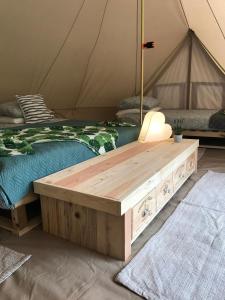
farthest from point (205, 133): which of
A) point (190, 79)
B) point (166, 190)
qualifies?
point (166, 190)

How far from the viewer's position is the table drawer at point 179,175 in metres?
2.02

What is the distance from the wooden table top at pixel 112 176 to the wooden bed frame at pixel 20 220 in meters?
0.10

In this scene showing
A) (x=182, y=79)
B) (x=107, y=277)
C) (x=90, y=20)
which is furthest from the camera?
(x=182, y=79)

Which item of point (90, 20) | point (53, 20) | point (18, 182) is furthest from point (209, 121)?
point (18, 182)

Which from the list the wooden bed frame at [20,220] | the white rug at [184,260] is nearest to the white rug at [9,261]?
the wooden bed frame at [20,220]

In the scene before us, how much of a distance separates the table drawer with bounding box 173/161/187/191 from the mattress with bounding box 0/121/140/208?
67cm

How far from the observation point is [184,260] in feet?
4.42

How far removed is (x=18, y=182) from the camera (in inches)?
57.4

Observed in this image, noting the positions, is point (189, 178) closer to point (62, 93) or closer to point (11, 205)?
point (11, 205)

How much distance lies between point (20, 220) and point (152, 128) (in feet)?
4.40

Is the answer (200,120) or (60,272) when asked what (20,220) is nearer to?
(60,272)

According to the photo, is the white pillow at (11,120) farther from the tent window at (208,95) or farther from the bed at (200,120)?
the tent window at (208,95)

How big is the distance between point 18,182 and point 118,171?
22.8 inches

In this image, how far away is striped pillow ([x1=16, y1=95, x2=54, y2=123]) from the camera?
10.1 ft
